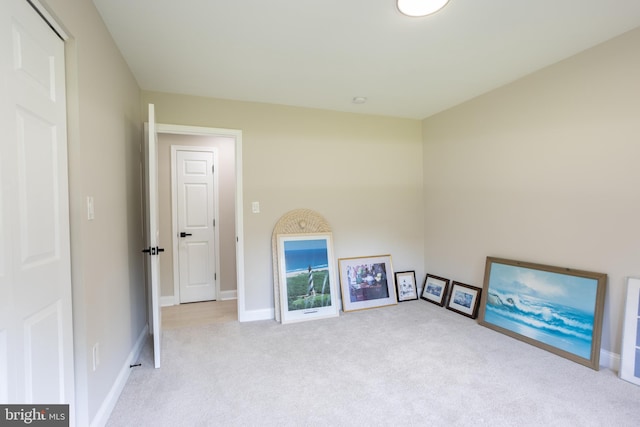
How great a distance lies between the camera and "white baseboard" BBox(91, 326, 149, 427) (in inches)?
65.2

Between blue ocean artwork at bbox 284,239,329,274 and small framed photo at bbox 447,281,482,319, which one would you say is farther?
blue ocean artwork at bbox 284,239,329,274

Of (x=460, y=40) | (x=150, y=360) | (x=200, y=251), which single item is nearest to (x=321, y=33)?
(x=460, y=40)

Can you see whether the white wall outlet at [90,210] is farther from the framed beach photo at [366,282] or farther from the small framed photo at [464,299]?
the small framed photo at [464,299]

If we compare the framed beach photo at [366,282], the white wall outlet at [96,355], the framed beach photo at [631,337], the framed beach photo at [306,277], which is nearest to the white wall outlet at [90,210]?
the white wall outlet at [96,355]

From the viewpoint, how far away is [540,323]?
2.57 meters

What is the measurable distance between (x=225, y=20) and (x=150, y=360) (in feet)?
8.67

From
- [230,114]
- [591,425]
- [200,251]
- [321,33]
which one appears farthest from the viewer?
[200,251]

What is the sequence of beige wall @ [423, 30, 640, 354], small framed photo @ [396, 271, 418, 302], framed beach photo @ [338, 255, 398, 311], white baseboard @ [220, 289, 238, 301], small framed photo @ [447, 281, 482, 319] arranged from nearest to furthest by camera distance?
1. beige wall @ [423, 30, 640, 354]
2. small framed photo @ [447, 281, 482, 319]
3. framed beach photo @ [338, 255, 398, 311]
4. small framed photo @ [396, 271, 418, 302]
5. white baseboard @ [220, 289, 238, 301]

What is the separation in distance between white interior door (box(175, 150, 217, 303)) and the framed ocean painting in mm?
3442

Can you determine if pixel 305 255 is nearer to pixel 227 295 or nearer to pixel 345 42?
pixel 227 295

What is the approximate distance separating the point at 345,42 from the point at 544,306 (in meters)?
2.74

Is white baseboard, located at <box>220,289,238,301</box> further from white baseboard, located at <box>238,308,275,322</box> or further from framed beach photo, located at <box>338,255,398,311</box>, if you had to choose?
framed beach photo, located at <box>338,255,398,311</box>

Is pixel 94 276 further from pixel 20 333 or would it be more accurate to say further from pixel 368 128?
pixel 368 128

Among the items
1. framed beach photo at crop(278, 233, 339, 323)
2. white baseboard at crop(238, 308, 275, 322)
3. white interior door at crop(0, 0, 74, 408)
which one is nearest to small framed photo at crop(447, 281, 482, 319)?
framed beach photo at crop(278, 233, 339, 323)
